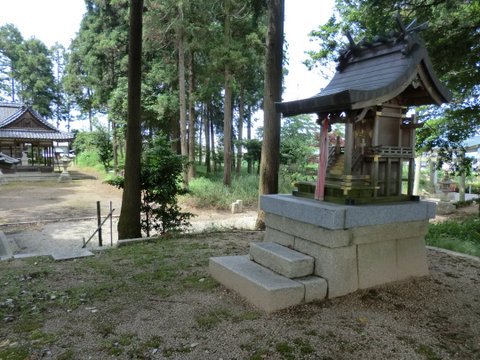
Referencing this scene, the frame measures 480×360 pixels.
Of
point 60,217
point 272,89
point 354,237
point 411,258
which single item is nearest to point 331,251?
point 354,237

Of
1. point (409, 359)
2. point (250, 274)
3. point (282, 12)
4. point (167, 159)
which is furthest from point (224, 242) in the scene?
point (282, 12)

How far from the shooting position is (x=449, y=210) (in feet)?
54.3

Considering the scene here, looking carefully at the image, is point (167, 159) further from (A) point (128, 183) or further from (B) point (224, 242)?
(B) point (224, 242)

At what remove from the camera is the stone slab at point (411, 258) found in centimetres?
425

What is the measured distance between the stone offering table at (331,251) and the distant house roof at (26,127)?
99.4ft

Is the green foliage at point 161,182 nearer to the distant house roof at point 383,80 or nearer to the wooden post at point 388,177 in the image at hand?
the distant house roof at point 383,80

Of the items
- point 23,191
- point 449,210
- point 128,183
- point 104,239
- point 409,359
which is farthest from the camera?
point 23,191

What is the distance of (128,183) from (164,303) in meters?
4.01

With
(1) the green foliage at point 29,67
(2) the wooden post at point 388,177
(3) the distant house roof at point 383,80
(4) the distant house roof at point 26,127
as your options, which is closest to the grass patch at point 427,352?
(2) the wooden post at point 388,177

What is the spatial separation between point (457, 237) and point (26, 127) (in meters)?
32.2

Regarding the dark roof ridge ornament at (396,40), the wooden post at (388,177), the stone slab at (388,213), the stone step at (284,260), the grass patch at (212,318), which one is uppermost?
the dark roof ridge ornament at (396,40)

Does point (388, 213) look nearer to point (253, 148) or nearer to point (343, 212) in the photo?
point (343, 212)

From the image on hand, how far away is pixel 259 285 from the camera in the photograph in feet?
11.5

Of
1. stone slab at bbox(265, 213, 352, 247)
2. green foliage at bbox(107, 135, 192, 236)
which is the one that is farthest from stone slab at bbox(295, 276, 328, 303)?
green foliage at bbox(107, 135, 192, 236)
